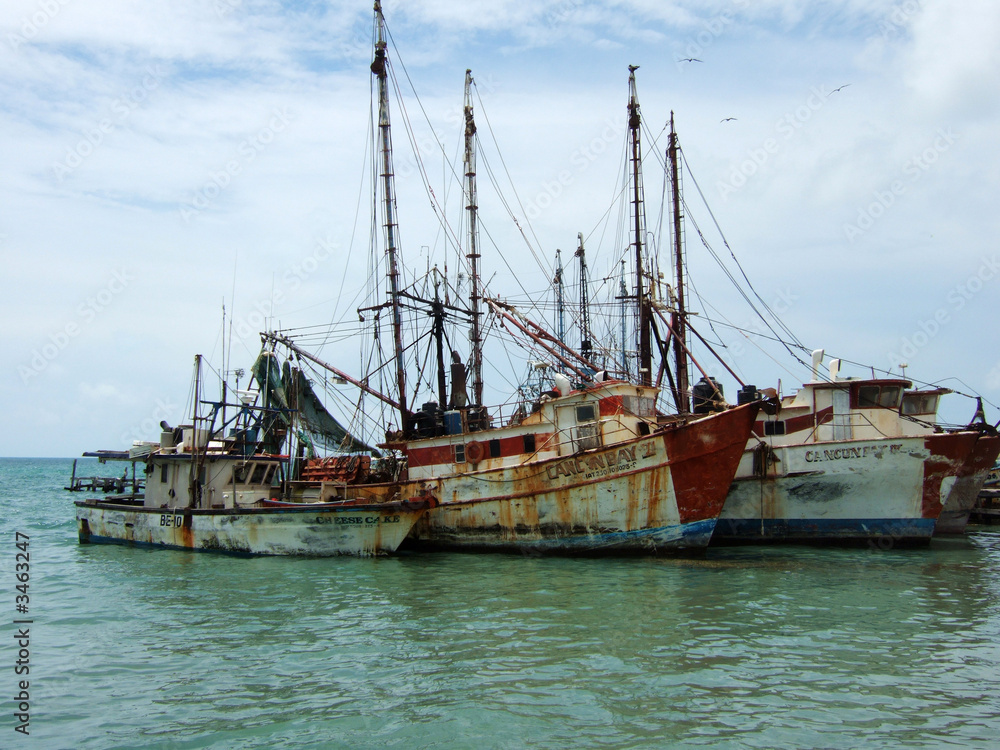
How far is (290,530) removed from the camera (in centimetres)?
2289

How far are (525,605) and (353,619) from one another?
3.43 m

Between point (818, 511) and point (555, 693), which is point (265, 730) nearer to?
point (555, 693)

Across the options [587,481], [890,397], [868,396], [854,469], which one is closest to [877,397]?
[868,396]

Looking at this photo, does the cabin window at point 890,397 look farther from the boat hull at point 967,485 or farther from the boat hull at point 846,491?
the boat hull at point 967,485

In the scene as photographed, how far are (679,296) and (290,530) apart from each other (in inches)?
732

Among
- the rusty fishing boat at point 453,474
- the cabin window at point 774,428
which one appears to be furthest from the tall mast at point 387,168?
the cabin window at point 774,428

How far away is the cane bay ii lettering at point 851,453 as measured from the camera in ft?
78.1

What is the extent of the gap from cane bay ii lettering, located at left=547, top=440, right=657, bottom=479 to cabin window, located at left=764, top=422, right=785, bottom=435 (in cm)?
680

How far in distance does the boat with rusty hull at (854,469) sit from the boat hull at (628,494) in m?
4.11

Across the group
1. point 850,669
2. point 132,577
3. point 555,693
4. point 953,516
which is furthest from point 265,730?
point 953,516

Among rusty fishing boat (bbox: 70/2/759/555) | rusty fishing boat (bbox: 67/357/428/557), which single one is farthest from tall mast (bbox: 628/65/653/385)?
rusty fishing boat (bbox: 67/357/428/557)

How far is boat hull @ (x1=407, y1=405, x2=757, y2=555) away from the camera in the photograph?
21078 mm

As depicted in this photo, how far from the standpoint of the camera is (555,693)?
34.2 ft

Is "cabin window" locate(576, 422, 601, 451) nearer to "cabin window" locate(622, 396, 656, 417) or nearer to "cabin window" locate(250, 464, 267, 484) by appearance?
"cabin window" locate(622, 396, 656, 417)
